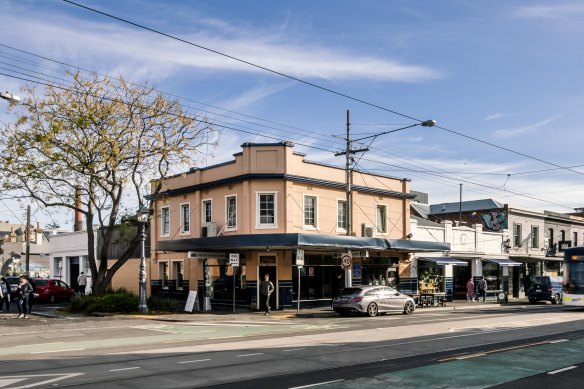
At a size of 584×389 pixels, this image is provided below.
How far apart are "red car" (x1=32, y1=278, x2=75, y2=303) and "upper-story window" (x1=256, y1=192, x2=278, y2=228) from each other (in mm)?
14667

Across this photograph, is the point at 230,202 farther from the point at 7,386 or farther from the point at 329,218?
the point at 7,386

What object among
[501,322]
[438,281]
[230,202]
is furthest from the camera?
[438,281]

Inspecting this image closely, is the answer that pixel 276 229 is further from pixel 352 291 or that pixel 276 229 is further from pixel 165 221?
pixel 165 221

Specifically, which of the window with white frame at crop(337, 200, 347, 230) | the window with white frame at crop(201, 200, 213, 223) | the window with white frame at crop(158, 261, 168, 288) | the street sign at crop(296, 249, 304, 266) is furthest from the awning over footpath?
the window with white frame at crop(158, 261, 168, 288)

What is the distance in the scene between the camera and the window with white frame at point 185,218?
33.6 meters

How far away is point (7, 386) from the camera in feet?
32.6

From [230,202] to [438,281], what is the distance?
1575 centimetres

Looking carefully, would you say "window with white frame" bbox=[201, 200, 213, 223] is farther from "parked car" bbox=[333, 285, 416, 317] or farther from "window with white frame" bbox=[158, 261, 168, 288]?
"parked car" bbox=[333, 285, 416, 317]

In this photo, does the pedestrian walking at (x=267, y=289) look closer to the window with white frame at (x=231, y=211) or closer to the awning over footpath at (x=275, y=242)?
the awning over footpath at (x=275, y=242)

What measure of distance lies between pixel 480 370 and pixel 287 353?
14.9 ft

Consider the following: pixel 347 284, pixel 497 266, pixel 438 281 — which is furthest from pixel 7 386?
pixel 497 266

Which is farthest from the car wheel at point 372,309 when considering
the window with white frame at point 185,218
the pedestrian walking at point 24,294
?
the pedestrian walking at point 24,294

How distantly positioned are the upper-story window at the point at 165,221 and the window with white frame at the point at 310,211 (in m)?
9.44

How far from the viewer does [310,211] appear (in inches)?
1204
